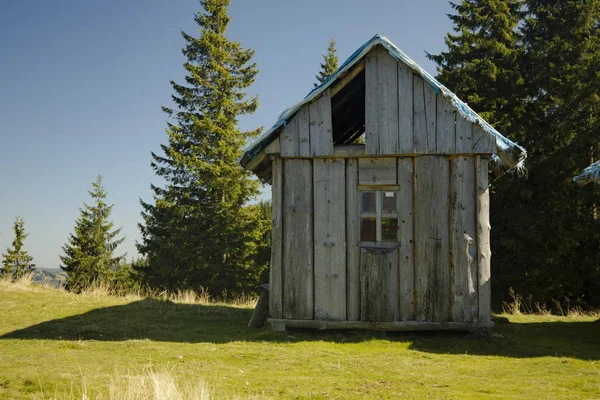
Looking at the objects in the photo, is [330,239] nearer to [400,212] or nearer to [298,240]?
[298,240]

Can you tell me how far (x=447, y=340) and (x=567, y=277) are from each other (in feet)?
49.0

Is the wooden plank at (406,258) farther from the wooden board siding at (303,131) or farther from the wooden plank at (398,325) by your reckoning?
the wooden board siding at (303,131)

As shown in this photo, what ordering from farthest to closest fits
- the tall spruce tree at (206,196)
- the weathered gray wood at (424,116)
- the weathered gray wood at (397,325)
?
the tall spruce tree at (206,196) → the weathered gray wood at (424,116) → the weathered gray wood at (397,325)

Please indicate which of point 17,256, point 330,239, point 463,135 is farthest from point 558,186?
point 17,256

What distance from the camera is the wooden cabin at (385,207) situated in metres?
10.5

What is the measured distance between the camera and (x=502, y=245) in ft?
76.7

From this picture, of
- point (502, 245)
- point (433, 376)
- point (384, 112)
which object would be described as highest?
point (384, 112)

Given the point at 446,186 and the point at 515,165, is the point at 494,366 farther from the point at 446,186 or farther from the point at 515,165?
the point at 515,165

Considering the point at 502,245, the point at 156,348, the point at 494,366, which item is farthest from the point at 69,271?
the point at 494,366

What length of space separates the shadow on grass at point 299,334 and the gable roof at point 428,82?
11.2 feet

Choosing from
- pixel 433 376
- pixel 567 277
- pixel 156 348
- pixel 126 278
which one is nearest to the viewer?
pixel 433 376

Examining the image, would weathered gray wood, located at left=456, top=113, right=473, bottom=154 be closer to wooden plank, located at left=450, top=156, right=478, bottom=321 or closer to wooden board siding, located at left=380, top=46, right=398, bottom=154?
wooden plank, located at left=450, top=156, right=478, bottom=321

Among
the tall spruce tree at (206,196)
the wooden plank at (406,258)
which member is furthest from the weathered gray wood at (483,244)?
the tall spruce tree at (206,196)

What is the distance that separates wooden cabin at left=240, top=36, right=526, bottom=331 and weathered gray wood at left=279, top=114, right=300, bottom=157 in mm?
19
